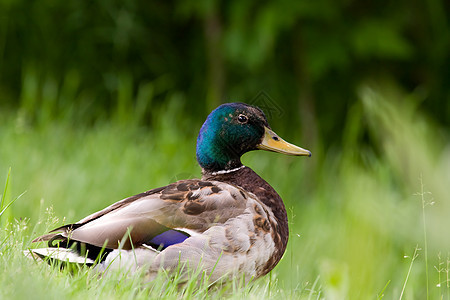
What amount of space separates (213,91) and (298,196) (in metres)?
1.29

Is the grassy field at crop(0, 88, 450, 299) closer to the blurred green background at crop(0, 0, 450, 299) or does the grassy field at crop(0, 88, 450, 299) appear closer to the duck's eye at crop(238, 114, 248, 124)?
the blurred green background at crop(0, 0, 450, 299)

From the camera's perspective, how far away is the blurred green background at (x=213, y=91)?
4121 millimetres

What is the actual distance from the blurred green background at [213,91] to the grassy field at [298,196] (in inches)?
0.9

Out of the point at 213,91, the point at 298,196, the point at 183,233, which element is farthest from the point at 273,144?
the point at 213,91

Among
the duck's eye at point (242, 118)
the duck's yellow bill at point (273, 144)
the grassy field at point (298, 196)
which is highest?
the duck's eye at point (242, 118)

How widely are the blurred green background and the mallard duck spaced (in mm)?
754

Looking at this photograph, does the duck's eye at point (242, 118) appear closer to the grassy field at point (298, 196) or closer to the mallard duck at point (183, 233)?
the mallard duck at point (183, 233)

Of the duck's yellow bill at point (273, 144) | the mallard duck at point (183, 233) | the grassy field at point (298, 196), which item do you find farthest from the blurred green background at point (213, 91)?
the mallard duck at point (183, 233)

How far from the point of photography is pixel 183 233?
2332 millimetres

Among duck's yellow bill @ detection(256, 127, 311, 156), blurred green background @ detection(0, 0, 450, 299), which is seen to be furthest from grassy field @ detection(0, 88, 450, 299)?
duck's yellow bill @ detection(256, 127, 311, 156)

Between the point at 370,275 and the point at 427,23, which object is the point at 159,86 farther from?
the point at 370,275

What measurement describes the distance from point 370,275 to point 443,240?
419 mm

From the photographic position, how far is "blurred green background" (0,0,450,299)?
13.5ft

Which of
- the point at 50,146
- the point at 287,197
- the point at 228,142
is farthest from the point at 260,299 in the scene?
the point at 50,146
